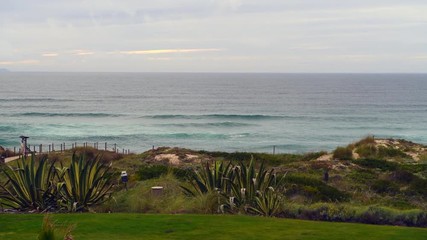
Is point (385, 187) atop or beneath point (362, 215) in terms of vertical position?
beneath

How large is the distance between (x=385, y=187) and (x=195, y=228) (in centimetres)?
1263

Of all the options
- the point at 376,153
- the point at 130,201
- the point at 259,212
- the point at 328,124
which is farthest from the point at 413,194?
the point at 328,124

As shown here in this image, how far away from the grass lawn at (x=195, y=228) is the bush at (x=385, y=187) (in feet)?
34.8

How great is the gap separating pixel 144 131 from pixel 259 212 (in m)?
53.1

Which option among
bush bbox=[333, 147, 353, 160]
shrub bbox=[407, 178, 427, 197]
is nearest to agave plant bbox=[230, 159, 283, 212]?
shrub bbox=[407, 178, 427, 197]

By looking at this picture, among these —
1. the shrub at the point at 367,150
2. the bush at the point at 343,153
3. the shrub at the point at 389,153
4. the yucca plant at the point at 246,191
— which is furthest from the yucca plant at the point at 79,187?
the shrub at the point at 389,153

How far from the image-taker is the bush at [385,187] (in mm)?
18844

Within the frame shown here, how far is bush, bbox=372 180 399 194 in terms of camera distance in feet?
61.8

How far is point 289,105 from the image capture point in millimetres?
99125

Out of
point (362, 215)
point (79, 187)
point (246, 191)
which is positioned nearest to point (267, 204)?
point (246, 191)

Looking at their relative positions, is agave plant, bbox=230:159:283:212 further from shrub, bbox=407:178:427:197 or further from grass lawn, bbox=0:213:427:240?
shrub, bbox=407:178:427:197

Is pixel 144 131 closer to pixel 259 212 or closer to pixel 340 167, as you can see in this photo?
pixel 340 167

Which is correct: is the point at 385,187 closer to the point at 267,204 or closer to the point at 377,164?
the point at 377,164

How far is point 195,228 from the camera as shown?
8406mm
